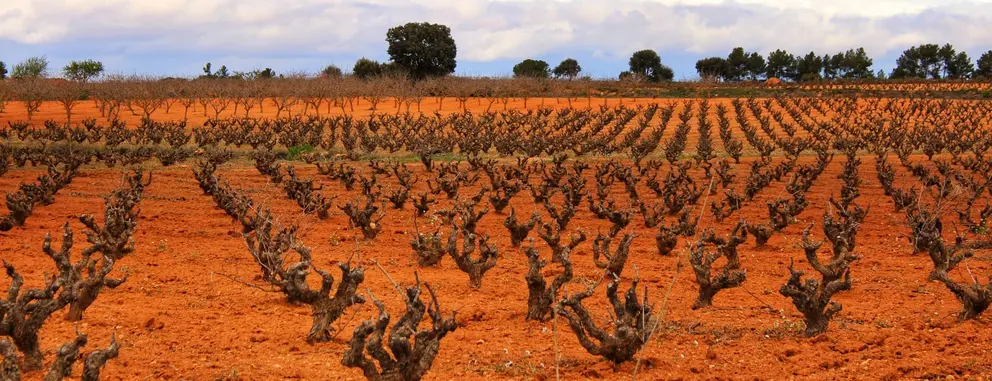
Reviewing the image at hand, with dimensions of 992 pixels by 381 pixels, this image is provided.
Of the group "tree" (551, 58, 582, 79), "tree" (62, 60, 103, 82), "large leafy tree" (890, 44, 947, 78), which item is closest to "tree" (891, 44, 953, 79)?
"large leafy tree" (890, 44, 947, 78)

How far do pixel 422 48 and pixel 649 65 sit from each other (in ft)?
104

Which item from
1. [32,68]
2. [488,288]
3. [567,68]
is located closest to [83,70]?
[32,68]

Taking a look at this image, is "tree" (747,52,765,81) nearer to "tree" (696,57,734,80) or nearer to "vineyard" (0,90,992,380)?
"tree" (696,57,734,80)

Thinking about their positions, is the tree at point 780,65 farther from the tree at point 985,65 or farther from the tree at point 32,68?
the tree at point 32,68

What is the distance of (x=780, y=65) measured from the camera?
94.8 m

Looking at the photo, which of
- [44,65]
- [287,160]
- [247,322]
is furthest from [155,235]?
[44,65]

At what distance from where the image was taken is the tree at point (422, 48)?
236 ft

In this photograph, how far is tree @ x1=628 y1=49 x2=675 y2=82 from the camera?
9369cm

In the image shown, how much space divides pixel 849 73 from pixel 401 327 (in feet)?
321

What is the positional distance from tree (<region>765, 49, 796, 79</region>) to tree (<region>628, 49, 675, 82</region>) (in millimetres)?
11183

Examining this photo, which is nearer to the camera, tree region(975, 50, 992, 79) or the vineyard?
the vineyard

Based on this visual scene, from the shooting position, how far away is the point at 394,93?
54281 millimetres

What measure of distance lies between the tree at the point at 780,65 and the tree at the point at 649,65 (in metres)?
11.2

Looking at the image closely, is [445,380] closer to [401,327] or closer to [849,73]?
[401,327]
